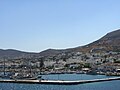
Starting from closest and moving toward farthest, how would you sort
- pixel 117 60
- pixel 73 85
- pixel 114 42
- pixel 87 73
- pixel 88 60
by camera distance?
pixel 73 85, pixel 87 73, pixel 117 60, pixel 88 60, pixel 114 42

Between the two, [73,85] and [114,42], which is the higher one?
[114,42]

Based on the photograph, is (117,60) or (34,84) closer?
(34,84)

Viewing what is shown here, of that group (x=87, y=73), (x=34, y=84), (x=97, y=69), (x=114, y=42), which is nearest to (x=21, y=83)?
(x=34, y=84)

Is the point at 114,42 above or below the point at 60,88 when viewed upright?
above

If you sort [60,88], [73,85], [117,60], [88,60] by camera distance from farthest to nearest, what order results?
[88,60]
[117,60]
[73,85]
[60,88]

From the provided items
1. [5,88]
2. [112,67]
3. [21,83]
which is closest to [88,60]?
[112,67]

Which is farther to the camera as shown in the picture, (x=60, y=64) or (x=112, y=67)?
(x=60, y=64)

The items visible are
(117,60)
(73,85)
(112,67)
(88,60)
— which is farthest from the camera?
(88,60)

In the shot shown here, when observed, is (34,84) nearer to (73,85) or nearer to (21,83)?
(21,83)

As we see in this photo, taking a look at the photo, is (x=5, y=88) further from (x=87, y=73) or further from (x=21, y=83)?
(x=87, y=73)
